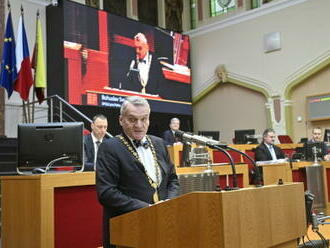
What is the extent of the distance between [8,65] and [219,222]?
22.7ft

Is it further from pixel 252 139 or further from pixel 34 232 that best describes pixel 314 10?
pixel 34 232

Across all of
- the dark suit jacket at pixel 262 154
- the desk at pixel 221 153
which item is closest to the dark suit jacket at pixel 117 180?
the desk at pixel 221 153

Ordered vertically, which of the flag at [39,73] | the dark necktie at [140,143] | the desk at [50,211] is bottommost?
the desk at [50,211]

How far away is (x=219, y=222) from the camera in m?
1.45

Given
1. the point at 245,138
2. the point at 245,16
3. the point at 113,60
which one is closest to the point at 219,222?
the point at 245,138

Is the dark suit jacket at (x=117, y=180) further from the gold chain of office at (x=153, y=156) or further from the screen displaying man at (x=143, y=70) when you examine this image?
the screen displaying man at (x=143, y=70)

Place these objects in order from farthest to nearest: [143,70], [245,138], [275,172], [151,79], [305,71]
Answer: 1. [151,79]
2. [143,70]
3. [305,71]
4. [245,138]
5. [275,172]

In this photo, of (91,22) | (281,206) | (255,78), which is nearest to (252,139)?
(255,78)

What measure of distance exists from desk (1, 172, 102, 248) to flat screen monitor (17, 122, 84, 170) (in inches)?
12.1

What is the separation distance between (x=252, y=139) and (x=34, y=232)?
6.08 m

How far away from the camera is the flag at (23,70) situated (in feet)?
24.7

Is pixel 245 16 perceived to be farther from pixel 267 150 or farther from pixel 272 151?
pixel 267 150

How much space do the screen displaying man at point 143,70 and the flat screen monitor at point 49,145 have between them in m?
7.03

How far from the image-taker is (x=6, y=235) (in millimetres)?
3230
